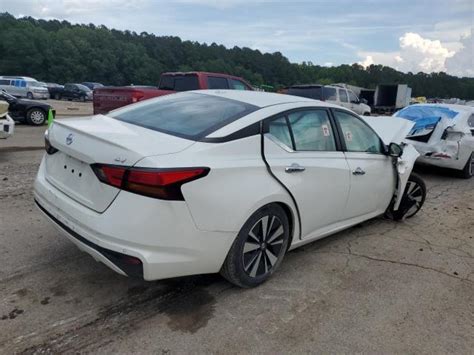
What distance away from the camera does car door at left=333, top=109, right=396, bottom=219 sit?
4.23 meters

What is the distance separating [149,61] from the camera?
93938mm

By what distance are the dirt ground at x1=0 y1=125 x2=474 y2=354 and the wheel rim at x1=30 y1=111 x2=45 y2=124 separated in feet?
33.9

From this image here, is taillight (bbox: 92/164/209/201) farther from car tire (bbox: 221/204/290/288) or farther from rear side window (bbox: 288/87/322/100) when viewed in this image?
rear side window (bbox: 288/87/322/100)

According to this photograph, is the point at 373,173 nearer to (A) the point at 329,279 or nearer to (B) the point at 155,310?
(A) the point at 329,279

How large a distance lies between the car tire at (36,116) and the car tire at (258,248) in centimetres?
1268

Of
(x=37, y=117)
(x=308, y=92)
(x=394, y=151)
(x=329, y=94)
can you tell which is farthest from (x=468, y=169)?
(x=37, y=117)

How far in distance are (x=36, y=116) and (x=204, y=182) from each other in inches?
510

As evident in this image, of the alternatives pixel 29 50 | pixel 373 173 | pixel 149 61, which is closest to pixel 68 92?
pixel 373 173

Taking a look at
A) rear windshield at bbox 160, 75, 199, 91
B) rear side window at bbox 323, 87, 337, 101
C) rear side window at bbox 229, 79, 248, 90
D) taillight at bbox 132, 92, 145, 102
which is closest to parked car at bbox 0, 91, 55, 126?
rear windshield at bbox 160, 75, 199, 91

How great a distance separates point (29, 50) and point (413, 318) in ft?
293

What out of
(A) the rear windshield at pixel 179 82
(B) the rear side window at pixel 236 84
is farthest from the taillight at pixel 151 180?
(B) the rear side window at pixel 236 84

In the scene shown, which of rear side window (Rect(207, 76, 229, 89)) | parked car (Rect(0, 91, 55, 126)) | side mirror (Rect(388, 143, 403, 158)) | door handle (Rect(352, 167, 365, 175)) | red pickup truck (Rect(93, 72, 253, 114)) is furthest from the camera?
Answer: parked car (Rect(0, 91, 55, 126))

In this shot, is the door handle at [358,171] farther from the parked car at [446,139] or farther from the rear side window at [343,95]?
the rear side window at [343,95]

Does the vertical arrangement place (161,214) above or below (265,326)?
above
